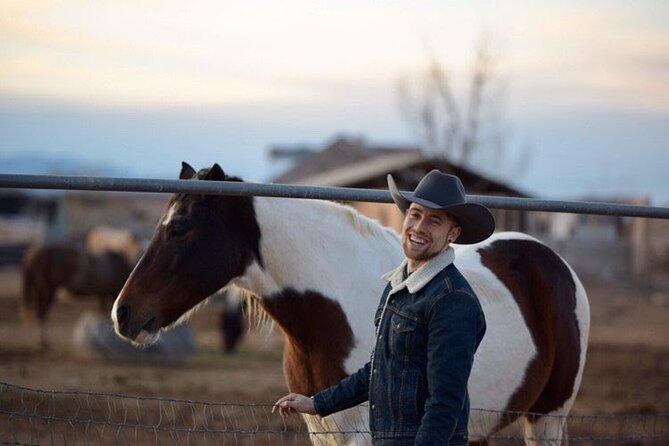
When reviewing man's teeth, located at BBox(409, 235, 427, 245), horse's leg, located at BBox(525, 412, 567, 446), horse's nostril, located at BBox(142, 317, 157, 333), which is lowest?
horse's leg, located at BBox(525, 412, 567, 446)

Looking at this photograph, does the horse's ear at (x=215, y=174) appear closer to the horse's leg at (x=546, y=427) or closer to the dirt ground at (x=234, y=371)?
the horse's leg at (x=546, y=427)

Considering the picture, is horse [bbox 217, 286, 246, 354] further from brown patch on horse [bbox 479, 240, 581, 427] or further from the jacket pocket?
the jacket pocket

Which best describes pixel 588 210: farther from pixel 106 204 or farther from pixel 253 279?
pixel 106 204

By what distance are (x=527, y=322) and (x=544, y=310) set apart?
0.63 ft

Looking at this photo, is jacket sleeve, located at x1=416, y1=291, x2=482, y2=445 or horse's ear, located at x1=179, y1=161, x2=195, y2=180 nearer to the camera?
jacket sleeve, located at x1=416, y1=291, x2=482, y2=445

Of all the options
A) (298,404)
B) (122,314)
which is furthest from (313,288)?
(298,404)

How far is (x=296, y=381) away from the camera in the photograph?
4.63 m

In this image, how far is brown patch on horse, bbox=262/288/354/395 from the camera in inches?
178

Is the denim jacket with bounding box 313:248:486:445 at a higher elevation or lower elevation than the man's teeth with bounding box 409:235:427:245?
lower

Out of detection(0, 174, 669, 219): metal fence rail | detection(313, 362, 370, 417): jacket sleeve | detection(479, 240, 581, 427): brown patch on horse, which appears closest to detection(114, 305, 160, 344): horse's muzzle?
detection(0, 174, 669, 219): metal fence rail

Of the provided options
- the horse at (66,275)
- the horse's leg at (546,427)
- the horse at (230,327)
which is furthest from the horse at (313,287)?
the horse at (66,275)

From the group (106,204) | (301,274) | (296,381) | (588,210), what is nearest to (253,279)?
(301,274)

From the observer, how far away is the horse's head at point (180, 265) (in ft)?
14.5

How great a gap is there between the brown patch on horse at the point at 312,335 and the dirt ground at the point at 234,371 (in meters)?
2.54
